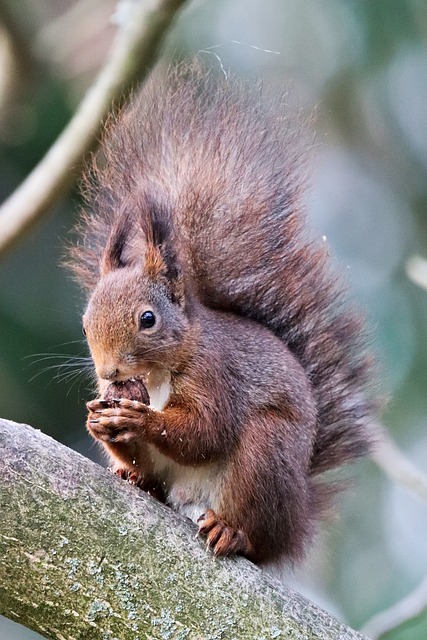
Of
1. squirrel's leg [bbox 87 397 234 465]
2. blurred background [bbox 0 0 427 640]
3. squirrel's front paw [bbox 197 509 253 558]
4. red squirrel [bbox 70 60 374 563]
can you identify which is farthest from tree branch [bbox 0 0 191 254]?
blurred background [bbox 0 0 427 640]

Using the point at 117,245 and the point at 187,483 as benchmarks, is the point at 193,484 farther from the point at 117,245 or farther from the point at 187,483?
the point at 117,245

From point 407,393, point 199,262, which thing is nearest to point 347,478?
point 199,262

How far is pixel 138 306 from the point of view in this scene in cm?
218

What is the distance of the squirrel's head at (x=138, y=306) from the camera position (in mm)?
2113

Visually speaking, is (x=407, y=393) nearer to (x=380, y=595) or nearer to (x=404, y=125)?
(x=380, y=595)

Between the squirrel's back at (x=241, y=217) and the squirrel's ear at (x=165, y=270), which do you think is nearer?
the squirrel's ear at (x=165, y=270)

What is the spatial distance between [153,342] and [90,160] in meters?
0.71

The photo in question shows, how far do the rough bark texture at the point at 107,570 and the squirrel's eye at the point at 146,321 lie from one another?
0.45 metres

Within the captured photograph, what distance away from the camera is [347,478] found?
8.30 feet

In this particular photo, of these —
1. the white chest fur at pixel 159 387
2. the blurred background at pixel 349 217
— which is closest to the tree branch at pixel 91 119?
the white chest fur at pixel 159 387

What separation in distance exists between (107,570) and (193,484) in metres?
0.51

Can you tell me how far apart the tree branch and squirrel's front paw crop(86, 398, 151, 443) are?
0.76 metres

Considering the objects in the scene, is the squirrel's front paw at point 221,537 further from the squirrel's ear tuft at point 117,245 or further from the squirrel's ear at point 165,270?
the squirrel's ear tuft at point 117,245

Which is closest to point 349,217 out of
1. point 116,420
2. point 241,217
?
point 241,217
